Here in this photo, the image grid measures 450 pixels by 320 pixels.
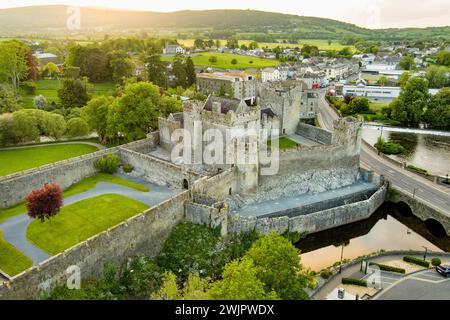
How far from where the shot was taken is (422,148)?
185 feet

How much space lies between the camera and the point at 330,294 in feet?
77.8

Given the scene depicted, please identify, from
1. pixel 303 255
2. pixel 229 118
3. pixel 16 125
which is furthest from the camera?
pixel 16 125

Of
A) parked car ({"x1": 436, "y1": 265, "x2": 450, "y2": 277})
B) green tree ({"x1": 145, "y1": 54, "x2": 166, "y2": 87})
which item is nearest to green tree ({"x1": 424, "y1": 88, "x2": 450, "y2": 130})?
green tree ({"x1": 145, "y1": 54, "x2": 166, "y2": 87})

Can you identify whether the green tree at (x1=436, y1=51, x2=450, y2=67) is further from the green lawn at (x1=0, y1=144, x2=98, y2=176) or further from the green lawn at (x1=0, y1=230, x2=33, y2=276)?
the green lawn at (x1=0, y1=230, x2=33, y2=276)

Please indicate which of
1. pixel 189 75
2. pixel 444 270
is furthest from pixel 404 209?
pixel 189 75

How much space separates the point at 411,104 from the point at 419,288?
52.1 m

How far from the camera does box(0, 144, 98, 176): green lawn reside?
36.8 m

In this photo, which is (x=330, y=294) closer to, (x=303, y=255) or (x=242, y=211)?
(x=303, y=255)

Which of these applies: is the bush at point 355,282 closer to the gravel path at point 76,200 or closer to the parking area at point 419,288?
the parking area at point 419,288

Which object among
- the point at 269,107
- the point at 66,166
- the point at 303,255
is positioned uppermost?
the point at 269,107

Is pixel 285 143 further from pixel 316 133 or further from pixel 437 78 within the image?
pixel 437 78

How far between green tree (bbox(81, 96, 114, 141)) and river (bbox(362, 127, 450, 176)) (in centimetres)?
3478
